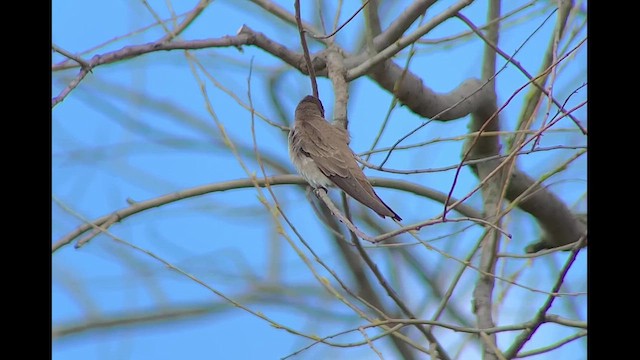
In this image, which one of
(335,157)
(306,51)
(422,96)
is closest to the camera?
(306,51)

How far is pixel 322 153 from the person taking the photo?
459 cm

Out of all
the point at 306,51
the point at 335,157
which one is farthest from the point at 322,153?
the point at 306,51

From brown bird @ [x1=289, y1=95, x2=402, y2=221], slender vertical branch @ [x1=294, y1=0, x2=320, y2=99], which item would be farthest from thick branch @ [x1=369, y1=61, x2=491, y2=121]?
slender vertical branch @ [x1=294, y1=0, x2=320, y2=99]

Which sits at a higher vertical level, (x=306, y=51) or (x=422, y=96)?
(x=422, y=96)


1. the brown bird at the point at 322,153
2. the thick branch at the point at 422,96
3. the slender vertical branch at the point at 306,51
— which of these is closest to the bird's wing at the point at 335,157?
the brown bird at the point at 322,153

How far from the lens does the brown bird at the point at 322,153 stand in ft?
14.3

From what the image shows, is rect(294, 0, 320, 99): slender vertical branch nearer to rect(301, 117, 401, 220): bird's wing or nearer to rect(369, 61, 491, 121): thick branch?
rect(301, 117, 401, 220): bird's wing

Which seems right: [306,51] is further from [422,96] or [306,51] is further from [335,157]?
[422,96]

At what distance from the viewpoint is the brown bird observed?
435 centimetres

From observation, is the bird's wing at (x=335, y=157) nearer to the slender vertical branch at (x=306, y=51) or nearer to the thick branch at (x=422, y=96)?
the slender vertical branch at (x=306, y=51)

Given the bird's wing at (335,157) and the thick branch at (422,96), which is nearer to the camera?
the bird's wing at (335,157)
